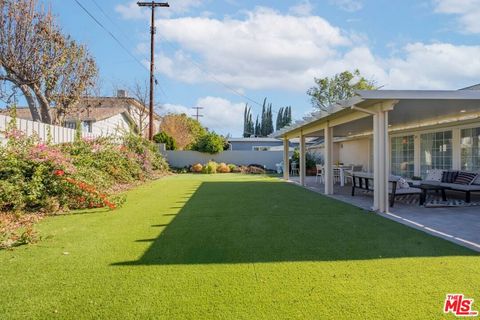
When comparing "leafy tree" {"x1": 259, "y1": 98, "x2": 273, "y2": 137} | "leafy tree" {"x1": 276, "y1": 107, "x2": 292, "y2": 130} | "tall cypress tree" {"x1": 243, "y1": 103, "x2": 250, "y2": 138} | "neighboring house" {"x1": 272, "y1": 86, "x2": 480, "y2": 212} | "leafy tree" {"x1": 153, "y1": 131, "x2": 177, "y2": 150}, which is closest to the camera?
"neighboring house" {"x1": 272, "y1": 86, "x2": 480, "y2": 212}

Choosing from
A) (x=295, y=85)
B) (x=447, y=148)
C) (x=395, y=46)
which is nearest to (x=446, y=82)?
(x=395, y=46)

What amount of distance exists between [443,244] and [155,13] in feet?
66.8

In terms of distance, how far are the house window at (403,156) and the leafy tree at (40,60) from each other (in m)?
15.3

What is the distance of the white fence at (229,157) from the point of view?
24.1 metres

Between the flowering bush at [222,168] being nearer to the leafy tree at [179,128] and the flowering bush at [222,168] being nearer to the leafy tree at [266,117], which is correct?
the leafy tree at [179,128]

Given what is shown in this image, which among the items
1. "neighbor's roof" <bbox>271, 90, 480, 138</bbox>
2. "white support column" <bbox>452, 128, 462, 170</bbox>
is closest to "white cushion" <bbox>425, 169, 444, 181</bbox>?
"white support column" <bbox>452, 128, 462, 170</bbox>

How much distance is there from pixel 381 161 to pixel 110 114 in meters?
21.5

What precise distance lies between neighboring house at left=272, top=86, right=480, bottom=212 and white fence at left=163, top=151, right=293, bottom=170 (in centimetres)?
726

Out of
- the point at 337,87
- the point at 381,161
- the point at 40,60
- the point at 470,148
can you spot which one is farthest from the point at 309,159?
the point at 40,60

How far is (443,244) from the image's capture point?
4805 millimetres

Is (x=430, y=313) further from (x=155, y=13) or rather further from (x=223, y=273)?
(x=155, y=13)

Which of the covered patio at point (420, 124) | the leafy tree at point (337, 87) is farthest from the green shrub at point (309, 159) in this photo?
the leafy tree at point (337, 87)

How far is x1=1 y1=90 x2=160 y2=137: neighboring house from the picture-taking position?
2065 centimetres

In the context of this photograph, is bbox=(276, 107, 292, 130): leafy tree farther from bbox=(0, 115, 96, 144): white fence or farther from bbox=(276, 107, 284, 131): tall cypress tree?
bbox=(0, 115, 96, 144): white fence
